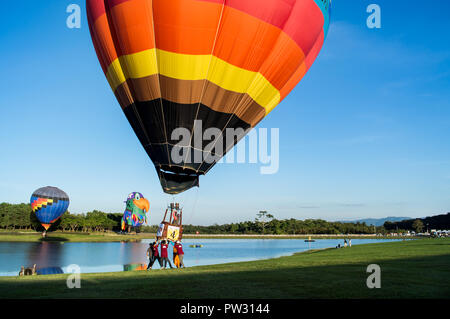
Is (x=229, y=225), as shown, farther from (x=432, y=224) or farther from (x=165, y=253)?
(x=165, y=253)

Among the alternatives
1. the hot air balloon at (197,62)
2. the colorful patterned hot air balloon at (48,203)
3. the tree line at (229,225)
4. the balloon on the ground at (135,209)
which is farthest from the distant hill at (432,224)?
the hot air balloon at (197,62)

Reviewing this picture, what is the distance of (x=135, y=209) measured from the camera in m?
78.0

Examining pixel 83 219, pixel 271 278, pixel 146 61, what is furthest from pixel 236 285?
pixel 83 219

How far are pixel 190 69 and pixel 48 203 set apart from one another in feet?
192

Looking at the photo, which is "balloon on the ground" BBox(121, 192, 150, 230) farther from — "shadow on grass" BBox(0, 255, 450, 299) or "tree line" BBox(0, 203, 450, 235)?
"shadow on grass" BBox(0, 255, 450, 299)

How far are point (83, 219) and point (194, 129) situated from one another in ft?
290

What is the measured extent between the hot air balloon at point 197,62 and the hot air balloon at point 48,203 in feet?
181

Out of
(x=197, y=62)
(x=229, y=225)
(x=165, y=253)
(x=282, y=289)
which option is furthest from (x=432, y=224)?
(x=282, y=289)

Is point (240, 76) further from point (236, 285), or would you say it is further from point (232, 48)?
point (236, 285)

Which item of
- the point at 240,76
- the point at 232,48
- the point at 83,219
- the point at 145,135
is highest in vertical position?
the point at 232,48

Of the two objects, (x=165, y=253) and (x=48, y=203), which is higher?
(x=48, y=203)

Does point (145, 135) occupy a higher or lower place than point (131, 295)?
higher

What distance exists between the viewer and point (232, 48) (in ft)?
38.9
